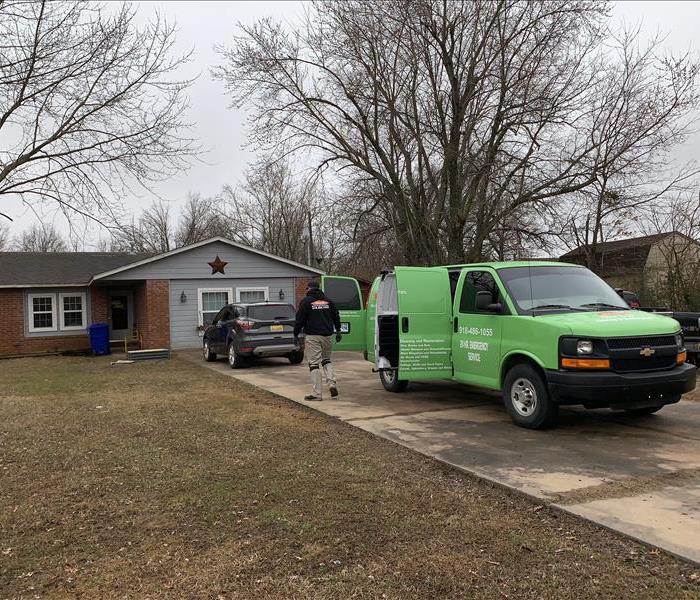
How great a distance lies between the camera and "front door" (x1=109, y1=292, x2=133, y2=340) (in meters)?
22.7

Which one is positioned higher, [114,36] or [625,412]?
[114,36]

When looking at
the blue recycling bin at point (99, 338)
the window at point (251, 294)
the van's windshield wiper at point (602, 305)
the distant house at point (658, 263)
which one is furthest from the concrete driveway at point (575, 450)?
the blue recycling bin at point (99, 338)

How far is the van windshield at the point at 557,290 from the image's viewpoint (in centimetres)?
705

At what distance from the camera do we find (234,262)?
2100cm

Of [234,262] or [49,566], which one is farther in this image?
[234,262]

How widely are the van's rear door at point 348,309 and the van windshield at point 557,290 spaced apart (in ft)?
13.5

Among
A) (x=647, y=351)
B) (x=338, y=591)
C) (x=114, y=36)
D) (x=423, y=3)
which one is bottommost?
(x=338, y=591)

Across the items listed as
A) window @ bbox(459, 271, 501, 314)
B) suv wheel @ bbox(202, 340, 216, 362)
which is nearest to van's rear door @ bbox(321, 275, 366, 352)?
window @ bbox(459, 271, 501, 314)

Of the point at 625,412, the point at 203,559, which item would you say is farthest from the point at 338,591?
the point at 625,412

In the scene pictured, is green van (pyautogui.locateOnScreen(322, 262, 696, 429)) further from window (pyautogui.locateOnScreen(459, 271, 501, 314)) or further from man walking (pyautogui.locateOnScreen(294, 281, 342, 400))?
man walking (pyautogui.locateOnScreen(294, 281, 342, 400))

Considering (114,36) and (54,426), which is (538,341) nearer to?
(54,426)

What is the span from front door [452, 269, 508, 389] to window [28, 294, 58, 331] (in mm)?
17639

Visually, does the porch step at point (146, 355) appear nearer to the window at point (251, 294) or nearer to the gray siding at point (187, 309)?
the gray siding at point (187, 309)

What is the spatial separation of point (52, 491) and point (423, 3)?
16.4m
